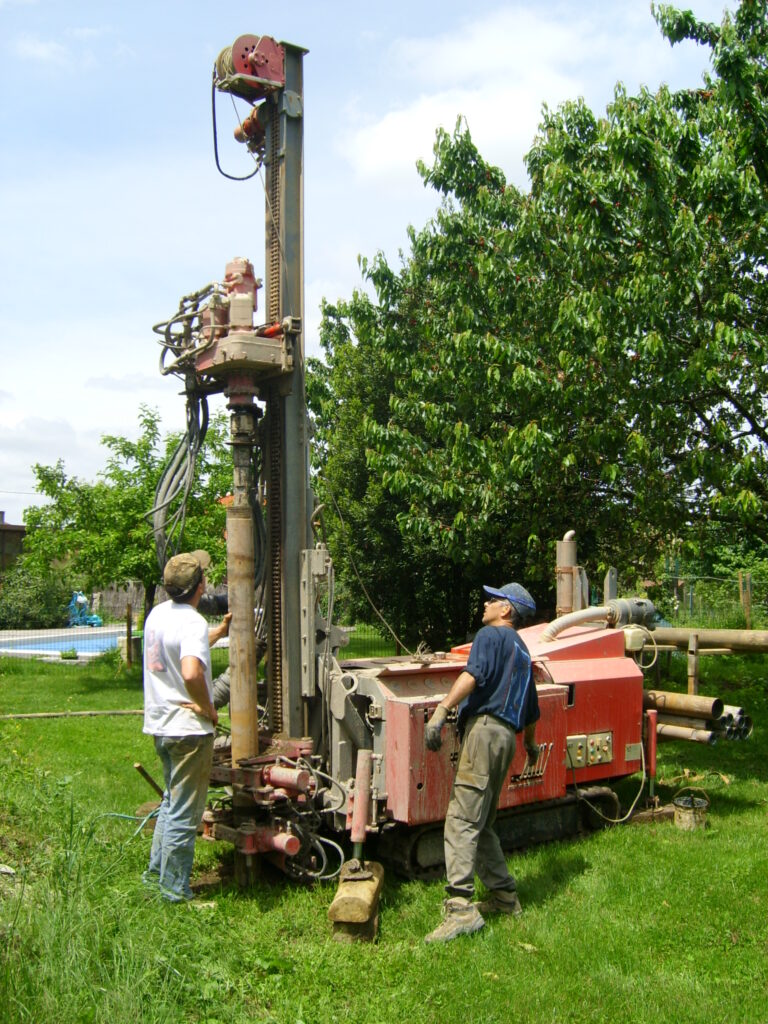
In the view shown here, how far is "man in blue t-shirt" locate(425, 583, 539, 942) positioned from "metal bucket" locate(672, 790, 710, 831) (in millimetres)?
2182

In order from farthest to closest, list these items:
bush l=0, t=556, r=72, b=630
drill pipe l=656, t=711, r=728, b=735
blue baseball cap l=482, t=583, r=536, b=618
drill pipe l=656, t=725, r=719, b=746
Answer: bush l=0, t=556, r=72, b=630 → drill pipe l=656, t=711, r=728, b=735 → drill pipe l=656, t=725, r=719, b=746 → blue baseball cap l=482, t=583, r=536, b=618

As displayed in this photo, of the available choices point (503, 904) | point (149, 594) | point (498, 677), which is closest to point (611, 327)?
point (498, 677)

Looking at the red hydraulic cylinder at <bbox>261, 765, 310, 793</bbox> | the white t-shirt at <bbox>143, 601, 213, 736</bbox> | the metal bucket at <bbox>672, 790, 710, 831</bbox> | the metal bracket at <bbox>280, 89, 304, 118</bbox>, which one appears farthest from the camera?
the metal bucket at <bbox>672, 790, 710, 831</bbox>

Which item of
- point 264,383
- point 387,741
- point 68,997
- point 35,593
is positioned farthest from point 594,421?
point 35,593

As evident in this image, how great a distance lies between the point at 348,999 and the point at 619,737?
351cm

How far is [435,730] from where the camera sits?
5.47m

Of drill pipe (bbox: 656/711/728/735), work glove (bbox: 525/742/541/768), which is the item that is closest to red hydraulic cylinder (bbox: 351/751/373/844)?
work glove (bbox: 525/742/541/768)

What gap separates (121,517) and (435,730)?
38.6ft

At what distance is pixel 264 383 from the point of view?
264 inches

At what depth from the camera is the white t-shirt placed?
5.25 meters

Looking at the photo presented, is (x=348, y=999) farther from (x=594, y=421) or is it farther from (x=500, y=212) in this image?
(x=500, y=212)

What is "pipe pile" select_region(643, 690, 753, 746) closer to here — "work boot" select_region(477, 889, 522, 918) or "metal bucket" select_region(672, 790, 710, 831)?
"metal bucket" select_region(672, 790, 710, 831)

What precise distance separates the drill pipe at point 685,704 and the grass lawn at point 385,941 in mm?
859

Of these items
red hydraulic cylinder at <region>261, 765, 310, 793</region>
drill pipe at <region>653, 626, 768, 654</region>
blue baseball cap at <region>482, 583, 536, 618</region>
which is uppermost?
blue baseball cap at <region>482, 583, 536, 618</region>
